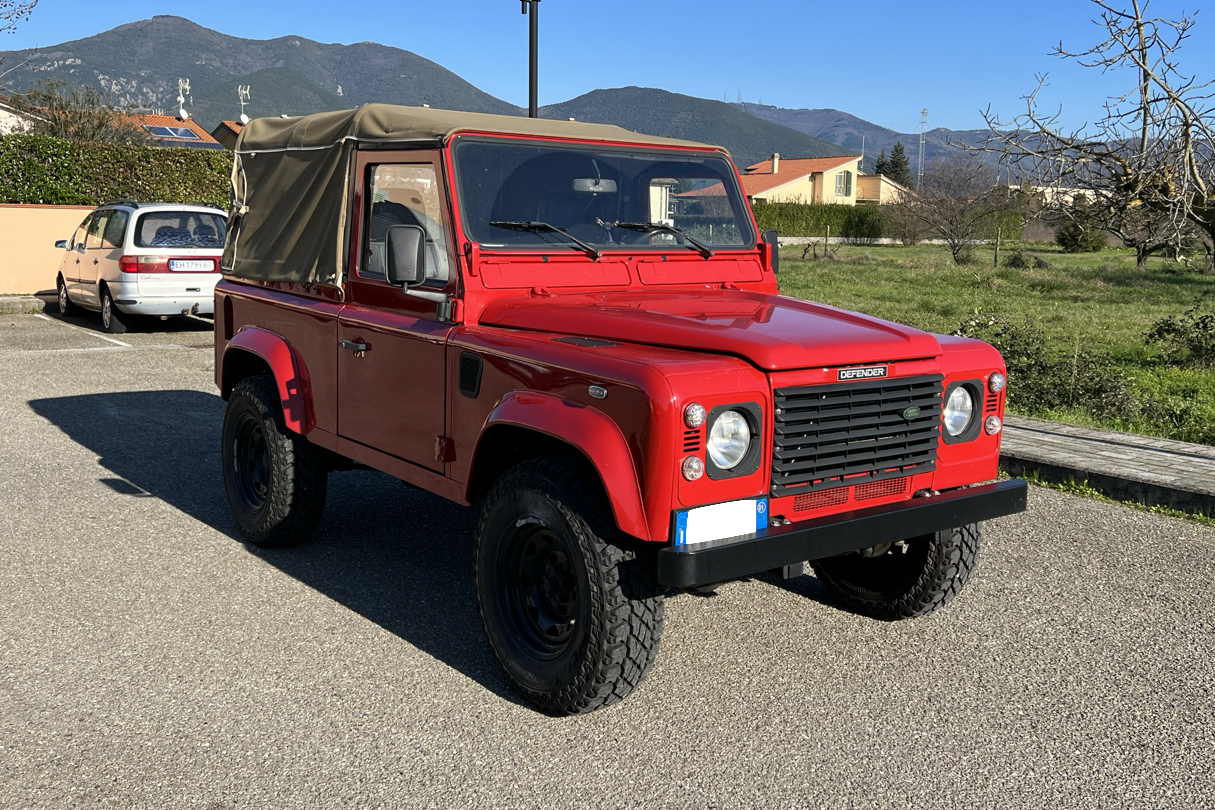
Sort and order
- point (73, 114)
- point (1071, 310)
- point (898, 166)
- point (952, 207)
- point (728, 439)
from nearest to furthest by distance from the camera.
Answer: point (728, 439) → point (1071, 310) → point (73, 114) → point (952, 207) → point (898, 166)

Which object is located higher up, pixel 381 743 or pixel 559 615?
pixel 559 615

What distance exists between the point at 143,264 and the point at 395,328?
1089cm

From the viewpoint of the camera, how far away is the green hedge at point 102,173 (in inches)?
793

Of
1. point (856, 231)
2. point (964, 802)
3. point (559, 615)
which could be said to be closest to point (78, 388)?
point (559, 615)

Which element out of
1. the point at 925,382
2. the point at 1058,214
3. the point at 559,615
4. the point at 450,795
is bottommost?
the point at 450,795

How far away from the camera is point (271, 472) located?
5.54m

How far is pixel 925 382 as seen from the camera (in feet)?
13.2

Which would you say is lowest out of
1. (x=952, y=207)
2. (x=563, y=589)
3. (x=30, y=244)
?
(x=563, y=589)

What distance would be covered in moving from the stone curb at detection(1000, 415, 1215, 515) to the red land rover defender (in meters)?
→ 2.77

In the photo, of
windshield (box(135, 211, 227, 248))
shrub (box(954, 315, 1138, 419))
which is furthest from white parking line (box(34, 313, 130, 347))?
shrub (box(954, 315, 1138, 419))

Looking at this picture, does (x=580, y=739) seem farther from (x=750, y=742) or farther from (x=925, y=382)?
(x=925, y=382)

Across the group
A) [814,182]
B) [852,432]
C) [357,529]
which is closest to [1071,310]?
[357,529]

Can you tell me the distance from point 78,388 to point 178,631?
6804 millimetres

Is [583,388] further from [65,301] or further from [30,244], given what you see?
[30,244]
